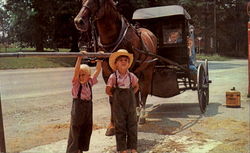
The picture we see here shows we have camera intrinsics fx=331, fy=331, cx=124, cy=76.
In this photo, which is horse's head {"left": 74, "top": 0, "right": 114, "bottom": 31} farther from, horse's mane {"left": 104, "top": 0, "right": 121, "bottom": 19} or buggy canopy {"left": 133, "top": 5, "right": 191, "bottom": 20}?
buggy canopy {"left": 133, "top": 5, "right": 191, "bottom": 20}

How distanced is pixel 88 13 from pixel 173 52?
4364 millimetres

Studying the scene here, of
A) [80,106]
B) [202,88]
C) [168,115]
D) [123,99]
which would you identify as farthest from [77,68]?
[202,88]

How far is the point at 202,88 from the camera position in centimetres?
827

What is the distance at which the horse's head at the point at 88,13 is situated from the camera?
445 cm

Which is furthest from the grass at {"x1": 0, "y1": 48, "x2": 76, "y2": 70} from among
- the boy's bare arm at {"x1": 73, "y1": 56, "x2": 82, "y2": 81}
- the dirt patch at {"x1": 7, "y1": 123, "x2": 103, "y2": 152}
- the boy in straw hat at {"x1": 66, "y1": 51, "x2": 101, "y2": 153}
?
the boy's bare arm at {"x1": 73, "y1": 56, "x2": 82, "y2": 81}

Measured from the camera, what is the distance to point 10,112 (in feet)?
27.6

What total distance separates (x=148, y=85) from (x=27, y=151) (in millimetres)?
2881

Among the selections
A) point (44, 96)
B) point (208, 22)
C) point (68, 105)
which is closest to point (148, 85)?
point (68, 105)

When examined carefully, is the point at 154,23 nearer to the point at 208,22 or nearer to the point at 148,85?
the point at 148,85

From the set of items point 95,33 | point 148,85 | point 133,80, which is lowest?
point 148,85

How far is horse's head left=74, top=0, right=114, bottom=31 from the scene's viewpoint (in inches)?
175

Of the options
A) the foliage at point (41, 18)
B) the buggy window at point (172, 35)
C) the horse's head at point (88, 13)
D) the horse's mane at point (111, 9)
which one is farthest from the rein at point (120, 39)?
the foliage at point (41, 18)

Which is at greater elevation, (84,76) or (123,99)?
(84,76)

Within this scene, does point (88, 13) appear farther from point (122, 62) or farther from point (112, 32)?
point (122, 62)
